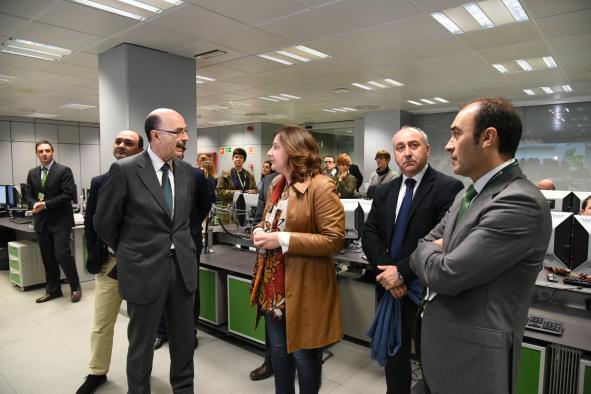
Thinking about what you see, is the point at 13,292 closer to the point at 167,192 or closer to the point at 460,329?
the point at 167,192

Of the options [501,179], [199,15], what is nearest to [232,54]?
[199,15]

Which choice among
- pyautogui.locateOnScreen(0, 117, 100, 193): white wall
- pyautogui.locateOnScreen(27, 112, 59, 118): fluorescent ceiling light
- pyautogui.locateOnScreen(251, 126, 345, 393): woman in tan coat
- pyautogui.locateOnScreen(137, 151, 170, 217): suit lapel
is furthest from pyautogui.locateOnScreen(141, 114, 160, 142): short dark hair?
pyautogui.locateOnScreen(0, 117, 100, 193): white wall

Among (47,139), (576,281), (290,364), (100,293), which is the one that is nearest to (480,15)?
(576,281)

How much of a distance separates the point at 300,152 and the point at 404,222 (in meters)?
0.64

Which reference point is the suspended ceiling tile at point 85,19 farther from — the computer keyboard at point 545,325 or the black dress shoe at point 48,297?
the computer keyboard at point 545,325

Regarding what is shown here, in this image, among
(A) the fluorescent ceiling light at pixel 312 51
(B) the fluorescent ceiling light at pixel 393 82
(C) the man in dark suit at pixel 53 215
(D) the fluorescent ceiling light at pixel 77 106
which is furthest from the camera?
(D) the fluorescent ceiling light at pixel 77 106

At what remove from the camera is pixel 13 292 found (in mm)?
4512

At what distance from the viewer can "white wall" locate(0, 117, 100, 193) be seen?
10.9 m

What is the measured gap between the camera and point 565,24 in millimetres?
3840

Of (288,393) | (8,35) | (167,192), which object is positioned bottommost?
(288,393)

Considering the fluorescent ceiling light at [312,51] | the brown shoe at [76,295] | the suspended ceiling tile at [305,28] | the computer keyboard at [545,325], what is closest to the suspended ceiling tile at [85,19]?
the suspended ceiling tile at [305,28]

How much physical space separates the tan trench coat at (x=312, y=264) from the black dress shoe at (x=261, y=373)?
1135 mm

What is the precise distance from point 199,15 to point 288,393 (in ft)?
10.9

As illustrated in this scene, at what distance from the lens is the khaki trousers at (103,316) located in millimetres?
2418
